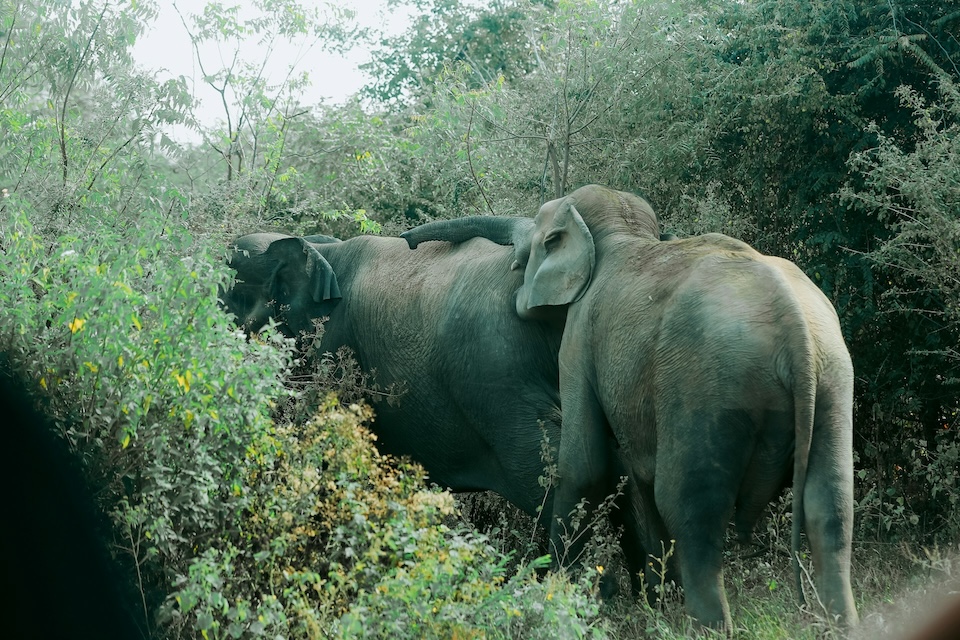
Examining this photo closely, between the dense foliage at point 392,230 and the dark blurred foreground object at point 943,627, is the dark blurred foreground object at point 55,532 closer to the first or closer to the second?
the dense foliage at point 392,230

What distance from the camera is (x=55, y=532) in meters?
4.71

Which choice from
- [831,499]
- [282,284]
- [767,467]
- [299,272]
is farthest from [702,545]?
[282,284]

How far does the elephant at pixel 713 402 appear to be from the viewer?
477cm

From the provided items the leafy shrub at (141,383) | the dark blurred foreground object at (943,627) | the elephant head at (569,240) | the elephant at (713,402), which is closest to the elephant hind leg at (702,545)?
the elephant at (713,402)

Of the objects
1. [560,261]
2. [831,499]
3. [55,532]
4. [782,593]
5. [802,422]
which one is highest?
[560,261]

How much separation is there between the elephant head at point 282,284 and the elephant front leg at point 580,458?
112 inches

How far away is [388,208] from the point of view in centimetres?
1266

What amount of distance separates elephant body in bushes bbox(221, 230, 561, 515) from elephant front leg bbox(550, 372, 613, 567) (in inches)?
22.5

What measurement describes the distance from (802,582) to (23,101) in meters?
6.54

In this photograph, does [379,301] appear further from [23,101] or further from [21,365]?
[21,365]

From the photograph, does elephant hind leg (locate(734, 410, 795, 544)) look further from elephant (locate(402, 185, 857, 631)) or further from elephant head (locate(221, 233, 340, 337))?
elephant head (locate(221, 233, 340, 337))

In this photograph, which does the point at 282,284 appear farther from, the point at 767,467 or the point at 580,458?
the point at 767,467

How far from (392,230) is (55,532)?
7.45 m

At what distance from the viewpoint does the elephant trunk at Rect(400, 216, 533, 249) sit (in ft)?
24.8
